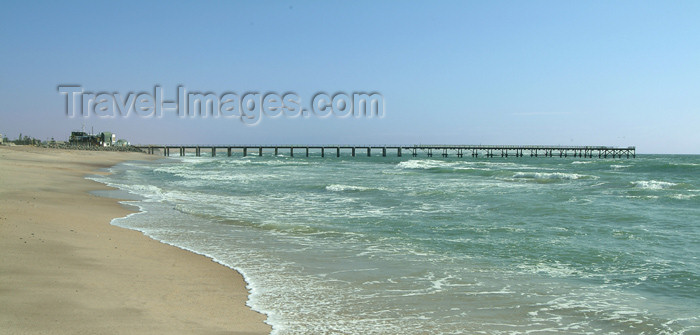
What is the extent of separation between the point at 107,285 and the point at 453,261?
4.79 metres

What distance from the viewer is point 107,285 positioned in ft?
18.4

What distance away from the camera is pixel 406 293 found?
6.06m

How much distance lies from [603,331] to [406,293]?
6.84ft

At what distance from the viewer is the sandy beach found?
4410 mm

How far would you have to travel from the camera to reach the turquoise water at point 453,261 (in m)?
5.21

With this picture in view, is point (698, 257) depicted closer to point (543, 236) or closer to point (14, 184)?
Result: point (543, 236)

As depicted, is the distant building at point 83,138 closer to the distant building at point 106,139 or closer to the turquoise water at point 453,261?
the distant building at point 106,139

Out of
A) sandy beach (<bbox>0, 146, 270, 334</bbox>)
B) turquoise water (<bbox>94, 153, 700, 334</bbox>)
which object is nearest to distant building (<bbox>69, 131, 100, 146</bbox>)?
turquoise water (<bbox>94, 153, 700, 334</bbox>)

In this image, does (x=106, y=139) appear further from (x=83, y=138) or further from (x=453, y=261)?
(x=453, y=261)

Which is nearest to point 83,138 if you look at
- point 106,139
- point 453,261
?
point 106,139

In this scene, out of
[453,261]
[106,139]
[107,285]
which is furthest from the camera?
[106,139]

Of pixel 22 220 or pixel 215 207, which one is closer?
pixel 22 220

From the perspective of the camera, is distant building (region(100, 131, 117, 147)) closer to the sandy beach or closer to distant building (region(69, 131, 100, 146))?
distant building (region(69, 131, 100, 146))

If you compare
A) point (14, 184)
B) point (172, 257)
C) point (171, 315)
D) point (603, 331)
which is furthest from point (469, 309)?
point (14, 184)
